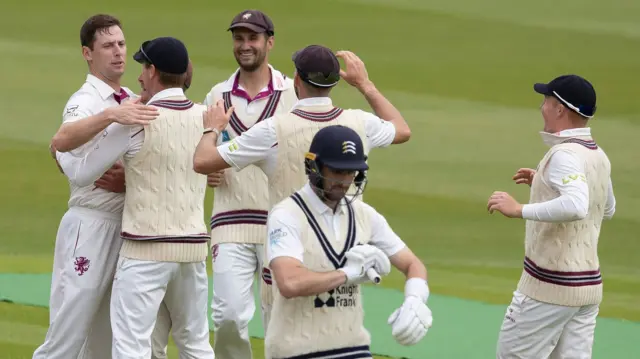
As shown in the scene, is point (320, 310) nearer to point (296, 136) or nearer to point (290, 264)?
point (290, 264)

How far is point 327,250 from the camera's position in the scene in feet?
17.3

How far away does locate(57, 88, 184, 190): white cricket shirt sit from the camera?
20.9ft

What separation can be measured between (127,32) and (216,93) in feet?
32.8

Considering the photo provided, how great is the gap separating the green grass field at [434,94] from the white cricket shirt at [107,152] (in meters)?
5.16

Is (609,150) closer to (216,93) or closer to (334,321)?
(216,93)

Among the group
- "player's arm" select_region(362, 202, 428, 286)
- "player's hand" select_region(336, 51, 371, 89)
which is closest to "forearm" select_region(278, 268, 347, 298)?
"player's arm" select_region(362, 202, 428, 286)

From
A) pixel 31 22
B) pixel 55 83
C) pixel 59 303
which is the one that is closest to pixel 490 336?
pixel 59 303

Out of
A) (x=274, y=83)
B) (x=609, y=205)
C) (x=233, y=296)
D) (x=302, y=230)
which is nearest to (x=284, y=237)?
(x=302, y=230)

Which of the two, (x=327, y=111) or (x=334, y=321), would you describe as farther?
(x=327, y=111)

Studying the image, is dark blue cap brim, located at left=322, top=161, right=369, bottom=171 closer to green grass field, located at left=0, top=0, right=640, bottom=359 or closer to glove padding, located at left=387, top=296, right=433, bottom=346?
glove padding, located at left=387, top=296, right=433, bottom=346

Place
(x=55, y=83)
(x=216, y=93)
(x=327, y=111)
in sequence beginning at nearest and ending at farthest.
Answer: (x=327, y=111) → (x=216, y=93) → (x=55, y=83)

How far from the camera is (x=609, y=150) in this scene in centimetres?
1499

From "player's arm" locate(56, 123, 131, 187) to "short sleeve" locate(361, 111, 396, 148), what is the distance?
4.00ft

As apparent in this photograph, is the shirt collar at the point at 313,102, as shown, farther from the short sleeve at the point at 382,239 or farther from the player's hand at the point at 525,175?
the player's hand at the point at 525,175
